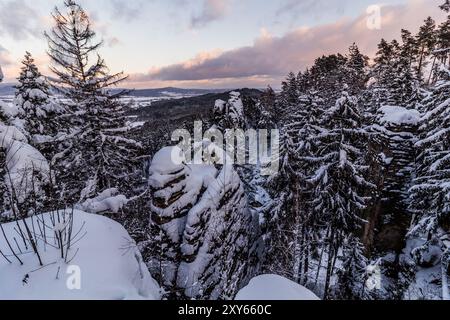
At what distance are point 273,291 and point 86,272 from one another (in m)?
3.19

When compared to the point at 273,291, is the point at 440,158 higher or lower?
higher

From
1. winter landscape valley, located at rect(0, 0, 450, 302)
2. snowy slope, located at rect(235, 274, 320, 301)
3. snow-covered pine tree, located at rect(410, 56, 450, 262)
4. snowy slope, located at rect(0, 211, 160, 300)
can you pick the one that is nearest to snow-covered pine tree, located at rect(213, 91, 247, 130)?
winter landscape valley, located at rect(0, 0, 450, 302)

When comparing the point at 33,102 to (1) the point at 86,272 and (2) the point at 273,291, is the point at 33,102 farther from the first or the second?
(2) the point at 273,291

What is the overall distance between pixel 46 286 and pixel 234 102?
38553 millimetres

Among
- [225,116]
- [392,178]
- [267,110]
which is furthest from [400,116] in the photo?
[267,110]

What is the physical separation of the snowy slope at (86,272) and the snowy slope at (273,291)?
179cm

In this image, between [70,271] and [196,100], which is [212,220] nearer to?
[70,271]

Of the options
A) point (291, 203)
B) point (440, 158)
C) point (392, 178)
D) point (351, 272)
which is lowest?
point (351, 272)

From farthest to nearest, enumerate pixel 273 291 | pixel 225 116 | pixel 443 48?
pixel 225 116 → pixel 443 48 → pixel 273 291

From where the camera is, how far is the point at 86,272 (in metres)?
4.68

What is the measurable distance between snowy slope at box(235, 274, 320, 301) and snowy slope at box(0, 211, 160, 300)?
1.79m
